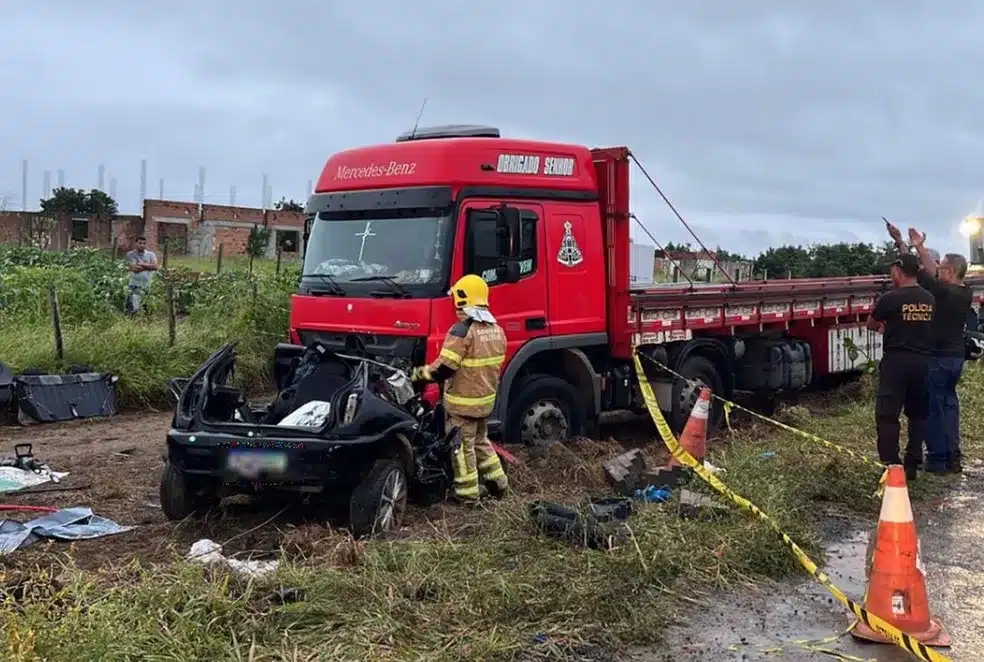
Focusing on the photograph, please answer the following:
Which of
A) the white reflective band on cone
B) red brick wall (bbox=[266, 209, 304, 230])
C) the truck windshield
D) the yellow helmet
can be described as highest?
red brick wall (bbox=[266, 209, 304, 230])

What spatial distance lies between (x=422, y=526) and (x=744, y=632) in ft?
7.86

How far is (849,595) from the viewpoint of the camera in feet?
16.4

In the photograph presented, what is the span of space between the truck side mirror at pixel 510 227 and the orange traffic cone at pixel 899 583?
12.3 feet

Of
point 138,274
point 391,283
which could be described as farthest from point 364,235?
point 138,274

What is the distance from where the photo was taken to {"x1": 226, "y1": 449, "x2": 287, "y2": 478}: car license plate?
222 inches

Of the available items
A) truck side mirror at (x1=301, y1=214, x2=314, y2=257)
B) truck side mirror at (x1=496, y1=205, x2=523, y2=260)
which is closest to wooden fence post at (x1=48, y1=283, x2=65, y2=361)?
truck side mirror at (x1=301, y1=214, x2=314, y2=257)

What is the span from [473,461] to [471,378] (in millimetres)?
603

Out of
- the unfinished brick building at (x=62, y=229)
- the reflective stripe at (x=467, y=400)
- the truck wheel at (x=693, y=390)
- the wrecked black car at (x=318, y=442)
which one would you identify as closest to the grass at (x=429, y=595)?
the wrecked black car at (x=318, y=442)

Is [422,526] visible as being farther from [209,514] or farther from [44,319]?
[44,319]

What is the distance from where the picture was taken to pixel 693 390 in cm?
969

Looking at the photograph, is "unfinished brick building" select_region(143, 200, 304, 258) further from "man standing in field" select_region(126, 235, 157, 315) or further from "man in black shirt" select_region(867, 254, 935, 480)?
"man in black shirt" select_region(867, 254, 935, 480)

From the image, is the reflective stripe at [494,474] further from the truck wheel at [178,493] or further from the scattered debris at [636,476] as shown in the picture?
the truck wheel at [178,493]

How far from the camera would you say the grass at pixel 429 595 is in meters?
3.76

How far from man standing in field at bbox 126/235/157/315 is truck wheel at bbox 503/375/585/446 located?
776 cm
